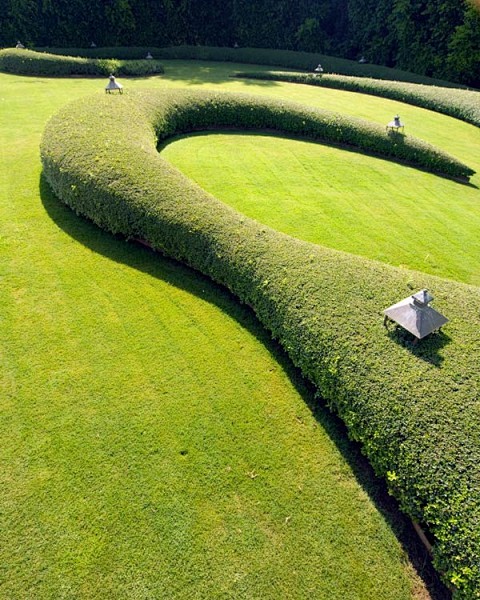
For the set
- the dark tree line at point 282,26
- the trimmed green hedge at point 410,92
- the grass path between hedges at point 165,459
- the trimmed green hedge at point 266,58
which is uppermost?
the dark tree line at point 282,26

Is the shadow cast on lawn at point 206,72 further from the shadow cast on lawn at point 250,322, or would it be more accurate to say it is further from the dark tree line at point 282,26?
the shadow cast on lawn at point 250,322

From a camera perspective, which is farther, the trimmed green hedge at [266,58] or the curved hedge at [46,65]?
the trimmed green hedge at [266,58]

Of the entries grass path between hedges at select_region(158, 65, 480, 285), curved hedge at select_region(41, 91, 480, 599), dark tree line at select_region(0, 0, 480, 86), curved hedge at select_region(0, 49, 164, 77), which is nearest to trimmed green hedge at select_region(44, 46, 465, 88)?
dark tree line at select_region(0, 0, 480, 86)

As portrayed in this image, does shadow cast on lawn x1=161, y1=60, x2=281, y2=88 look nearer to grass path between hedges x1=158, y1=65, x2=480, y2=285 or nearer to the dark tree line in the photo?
the dark tree line

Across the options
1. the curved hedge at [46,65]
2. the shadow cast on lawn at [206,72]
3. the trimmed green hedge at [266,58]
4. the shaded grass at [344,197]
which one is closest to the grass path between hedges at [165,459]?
the shaded grass at [344,197]

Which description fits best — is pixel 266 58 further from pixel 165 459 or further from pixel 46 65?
pixel 165 459

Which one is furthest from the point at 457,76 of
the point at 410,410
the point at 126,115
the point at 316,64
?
the point at 410,410

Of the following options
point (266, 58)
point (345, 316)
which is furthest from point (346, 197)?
point (266, 58)
